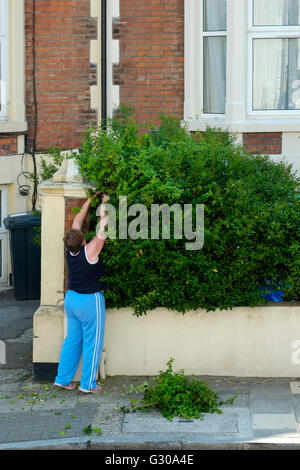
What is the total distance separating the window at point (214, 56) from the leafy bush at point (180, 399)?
15.8 feet

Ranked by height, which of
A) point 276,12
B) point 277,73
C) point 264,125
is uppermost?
point 276,12

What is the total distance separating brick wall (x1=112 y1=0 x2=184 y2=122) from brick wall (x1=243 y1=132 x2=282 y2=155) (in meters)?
1.19

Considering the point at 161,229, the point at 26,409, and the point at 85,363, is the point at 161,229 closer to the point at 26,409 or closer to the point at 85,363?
the point at 85,363

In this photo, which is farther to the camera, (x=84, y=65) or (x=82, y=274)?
(x=84, y=65)

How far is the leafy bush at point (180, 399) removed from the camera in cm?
707

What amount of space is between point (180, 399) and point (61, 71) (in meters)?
6.09

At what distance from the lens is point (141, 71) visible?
11.3 m

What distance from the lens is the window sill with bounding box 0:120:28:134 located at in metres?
11.3

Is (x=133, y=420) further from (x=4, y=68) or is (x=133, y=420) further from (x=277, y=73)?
(x=4, y=68)

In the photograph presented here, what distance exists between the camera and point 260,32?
35.0 feet

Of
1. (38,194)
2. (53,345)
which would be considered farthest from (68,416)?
(38,194)

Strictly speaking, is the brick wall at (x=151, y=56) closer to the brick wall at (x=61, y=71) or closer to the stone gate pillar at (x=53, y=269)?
the brick wall at (x=61, y=71)

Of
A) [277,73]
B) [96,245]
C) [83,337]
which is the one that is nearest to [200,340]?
[83,337]

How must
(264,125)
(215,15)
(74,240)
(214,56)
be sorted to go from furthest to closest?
(214,56) < (215,15) < (264,125) < (74,240)
